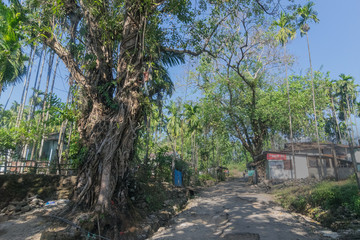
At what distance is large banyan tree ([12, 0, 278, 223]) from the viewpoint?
620 cm

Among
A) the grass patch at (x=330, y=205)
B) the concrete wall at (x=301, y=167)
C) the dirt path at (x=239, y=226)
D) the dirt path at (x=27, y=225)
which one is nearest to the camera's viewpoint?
the dirt path at (x=27, y=225)

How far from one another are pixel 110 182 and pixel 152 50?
13.5ft

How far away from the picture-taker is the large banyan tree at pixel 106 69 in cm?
620

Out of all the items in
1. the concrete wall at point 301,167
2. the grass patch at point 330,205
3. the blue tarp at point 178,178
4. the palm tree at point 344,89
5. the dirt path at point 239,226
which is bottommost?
the dirt path at point 239,226

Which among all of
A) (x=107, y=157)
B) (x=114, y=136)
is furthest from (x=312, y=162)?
(x=107, y=157)

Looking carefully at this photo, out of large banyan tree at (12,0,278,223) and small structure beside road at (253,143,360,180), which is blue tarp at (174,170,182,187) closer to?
small structure beside road at (253,143,360,180)

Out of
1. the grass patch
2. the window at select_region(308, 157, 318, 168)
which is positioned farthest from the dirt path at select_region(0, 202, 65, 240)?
the window at select_region(308, 157, 318, 168)

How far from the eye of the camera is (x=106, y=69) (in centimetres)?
739

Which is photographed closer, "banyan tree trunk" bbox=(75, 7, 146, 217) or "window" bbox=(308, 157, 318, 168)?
"banyan tree trunk" bbox=(75, 7, 146, 217)

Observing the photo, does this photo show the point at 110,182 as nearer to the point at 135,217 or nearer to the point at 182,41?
the point at 135,217

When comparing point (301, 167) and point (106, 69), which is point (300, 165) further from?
point (106, 69)

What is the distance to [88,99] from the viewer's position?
273 inches

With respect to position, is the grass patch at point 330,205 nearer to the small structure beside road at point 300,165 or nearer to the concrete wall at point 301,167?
the small structure beside road at point 300,165

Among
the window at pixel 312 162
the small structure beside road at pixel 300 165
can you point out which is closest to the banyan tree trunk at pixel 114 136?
the small structure beside road at pixel 300 165
